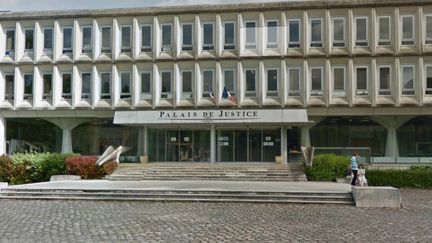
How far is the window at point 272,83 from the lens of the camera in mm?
33969

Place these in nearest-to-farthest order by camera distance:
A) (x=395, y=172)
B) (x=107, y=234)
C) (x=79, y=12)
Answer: (x=107, y=234)
(x=395, y=172)
(x=79, y=12)

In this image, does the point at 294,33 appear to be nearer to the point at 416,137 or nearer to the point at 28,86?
the point at 416,137

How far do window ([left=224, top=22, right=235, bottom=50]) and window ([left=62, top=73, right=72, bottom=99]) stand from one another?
445 inches

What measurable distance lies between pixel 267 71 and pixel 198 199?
57.8 ft

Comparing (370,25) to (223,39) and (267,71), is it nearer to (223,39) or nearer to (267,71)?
(267,71)

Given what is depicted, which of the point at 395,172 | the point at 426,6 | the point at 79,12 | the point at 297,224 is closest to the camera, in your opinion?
the point at 297,224

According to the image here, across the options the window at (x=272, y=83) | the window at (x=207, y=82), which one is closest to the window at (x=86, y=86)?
the window at (x=207, y=82)

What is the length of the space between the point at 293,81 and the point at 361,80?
443 centimetres

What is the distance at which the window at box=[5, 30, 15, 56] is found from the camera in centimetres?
3672

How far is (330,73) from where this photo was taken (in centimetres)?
3344

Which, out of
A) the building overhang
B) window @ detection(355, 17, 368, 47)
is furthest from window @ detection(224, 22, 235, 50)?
window @ detection(355, 17, 368, 47)

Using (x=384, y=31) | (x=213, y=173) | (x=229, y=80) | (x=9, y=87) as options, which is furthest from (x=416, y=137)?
(x=9, y=87)

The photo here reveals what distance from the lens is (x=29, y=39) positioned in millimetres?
36750

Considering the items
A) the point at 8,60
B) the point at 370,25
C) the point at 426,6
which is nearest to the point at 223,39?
the point at 370,25
